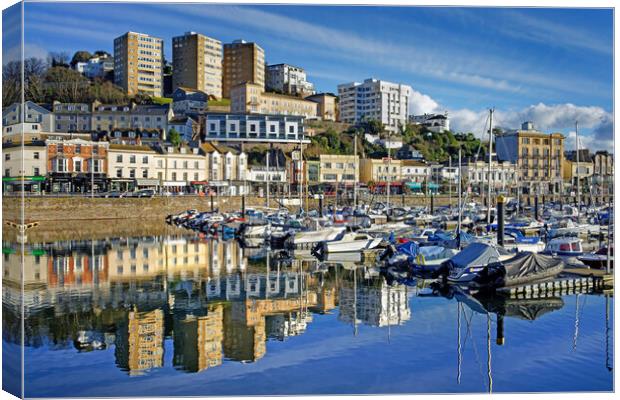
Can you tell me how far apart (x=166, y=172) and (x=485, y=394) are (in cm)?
4631

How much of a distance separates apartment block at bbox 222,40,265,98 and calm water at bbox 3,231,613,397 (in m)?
68.9

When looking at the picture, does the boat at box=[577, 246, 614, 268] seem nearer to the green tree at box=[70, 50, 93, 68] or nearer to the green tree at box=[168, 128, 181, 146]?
the green tree at box=[168, 128, 181, 146]

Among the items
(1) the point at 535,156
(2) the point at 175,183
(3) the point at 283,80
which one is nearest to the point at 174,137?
(2) the point at 175,183

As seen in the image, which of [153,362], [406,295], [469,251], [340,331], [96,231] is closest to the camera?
[153,362]

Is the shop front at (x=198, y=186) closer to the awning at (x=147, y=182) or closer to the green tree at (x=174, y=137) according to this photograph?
the awning at (x=147, y=182)

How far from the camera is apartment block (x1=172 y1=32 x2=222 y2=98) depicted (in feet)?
277

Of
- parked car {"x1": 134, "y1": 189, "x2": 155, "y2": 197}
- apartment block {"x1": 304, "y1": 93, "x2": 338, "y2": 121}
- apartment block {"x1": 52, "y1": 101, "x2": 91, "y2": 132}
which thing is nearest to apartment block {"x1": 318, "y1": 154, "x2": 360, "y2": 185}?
parked car {"x1": 134, "y1": 189, "x2": 155, "y2": 197}

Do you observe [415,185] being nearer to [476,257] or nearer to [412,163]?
[412,163]

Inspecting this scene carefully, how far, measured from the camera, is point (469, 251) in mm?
17812

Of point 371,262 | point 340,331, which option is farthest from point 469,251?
point 340,331

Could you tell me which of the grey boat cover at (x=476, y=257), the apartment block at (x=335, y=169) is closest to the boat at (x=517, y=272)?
the grey boat cover at (x=476, y=257)

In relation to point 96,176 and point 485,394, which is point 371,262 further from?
point 96,176

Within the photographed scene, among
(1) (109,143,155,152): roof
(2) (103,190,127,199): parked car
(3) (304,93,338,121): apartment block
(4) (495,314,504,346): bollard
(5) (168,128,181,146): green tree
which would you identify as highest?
(3) (304,93,338,121): apartment block

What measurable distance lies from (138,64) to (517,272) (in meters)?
72.8
